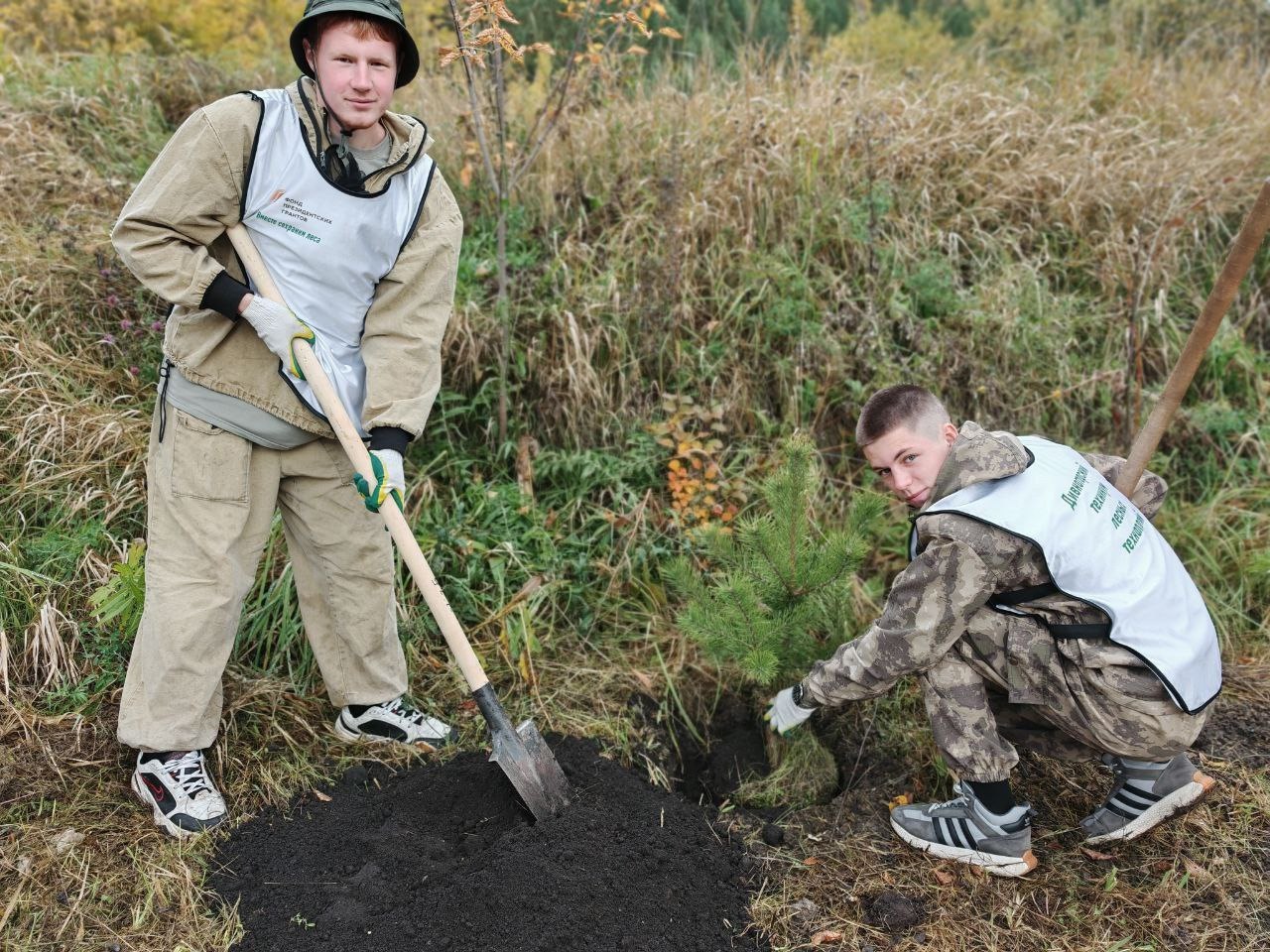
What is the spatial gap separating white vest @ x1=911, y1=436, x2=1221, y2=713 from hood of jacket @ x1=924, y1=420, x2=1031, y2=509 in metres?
0.03

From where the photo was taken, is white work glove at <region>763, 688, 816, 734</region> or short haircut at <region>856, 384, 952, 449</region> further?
white work glove at <region>763, 688, 816, 734</region>

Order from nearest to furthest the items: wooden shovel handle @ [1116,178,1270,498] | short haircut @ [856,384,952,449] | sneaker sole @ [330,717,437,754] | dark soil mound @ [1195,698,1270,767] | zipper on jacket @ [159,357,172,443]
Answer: wooden shovel handle @ [1116,178,1270,498]
short haircut @ [856,384,952,449]
zipper on jacket @ [159,357,172,443]
dark soil mound @ [1195,698,1270,767]
sneaker sole @ [330,717,437,754]

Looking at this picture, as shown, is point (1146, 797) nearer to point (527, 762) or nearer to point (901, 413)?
point (901, 413)

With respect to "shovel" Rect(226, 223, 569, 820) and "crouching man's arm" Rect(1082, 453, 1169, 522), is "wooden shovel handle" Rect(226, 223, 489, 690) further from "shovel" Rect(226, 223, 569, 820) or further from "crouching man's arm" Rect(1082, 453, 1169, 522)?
"crouching man's arm" Rect(1082, 453, 1169, 522)

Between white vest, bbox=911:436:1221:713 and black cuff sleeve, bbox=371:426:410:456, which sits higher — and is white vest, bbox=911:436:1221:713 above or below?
below

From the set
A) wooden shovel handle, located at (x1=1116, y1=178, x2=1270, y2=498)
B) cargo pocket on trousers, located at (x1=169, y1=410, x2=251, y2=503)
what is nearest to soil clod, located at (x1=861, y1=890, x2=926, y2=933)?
wooden shovel handle, located at (x1=1116, y1=178, x2=1270, y2=498)

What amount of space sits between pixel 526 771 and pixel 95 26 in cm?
550

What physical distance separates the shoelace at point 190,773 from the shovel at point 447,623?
2.59ft

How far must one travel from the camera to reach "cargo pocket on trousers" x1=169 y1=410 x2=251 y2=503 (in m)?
2.48

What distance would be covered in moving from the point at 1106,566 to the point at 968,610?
0.34m

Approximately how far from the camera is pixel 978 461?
232 centimetres

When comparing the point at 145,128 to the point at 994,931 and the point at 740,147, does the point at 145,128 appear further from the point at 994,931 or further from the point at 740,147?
the point at 994,931

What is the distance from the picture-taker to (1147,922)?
2.36 metres

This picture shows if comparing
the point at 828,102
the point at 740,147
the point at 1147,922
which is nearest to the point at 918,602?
the point at 1147,922
